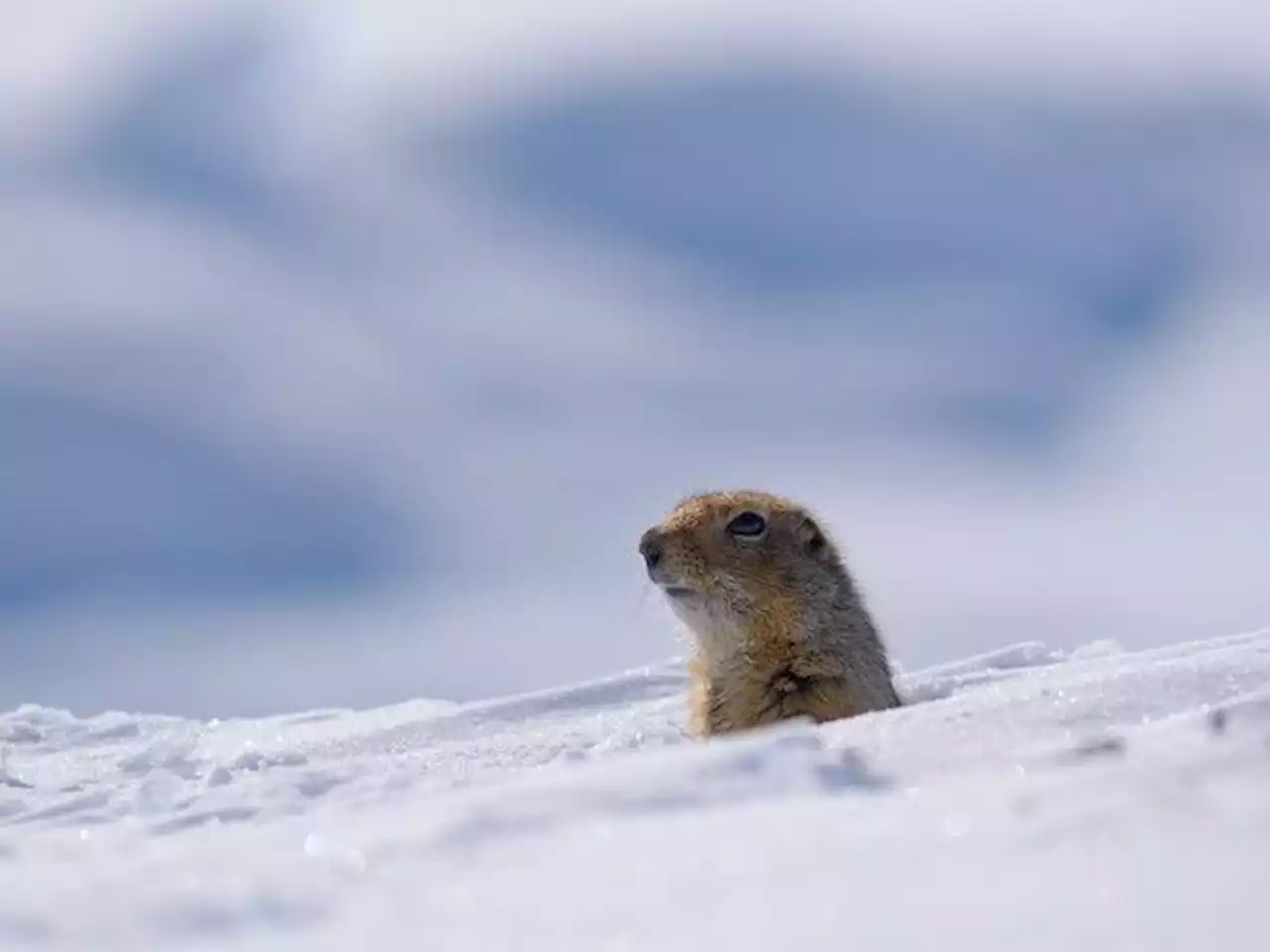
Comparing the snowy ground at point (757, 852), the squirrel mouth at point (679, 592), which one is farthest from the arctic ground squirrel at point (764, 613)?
the snowy ground at point (757, 852)

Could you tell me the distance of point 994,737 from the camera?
3531 mm

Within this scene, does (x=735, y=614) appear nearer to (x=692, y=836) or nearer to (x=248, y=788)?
(x=248, y=788)

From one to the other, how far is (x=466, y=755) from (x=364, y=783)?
325 centimetres

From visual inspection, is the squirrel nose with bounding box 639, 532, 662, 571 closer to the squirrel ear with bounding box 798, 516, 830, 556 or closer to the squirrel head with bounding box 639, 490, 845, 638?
the squirrel head with bounding box 639, 490, 845, 638

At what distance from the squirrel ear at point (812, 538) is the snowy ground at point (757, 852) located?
151 inches

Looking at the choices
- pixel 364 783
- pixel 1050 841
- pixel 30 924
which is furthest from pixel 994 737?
pixel 30 924

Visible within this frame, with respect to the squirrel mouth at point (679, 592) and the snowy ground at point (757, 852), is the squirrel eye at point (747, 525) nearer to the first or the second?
the squirrel mouth at point (679, 592)

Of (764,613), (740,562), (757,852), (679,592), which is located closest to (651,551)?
(679,592)

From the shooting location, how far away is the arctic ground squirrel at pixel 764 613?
7074mm

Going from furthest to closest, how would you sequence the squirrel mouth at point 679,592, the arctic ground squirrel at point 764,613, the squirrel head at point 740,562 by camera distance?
the squirrel mouth at point 679,592
the squirrel head at point 740,562
the arctic ground squirrel at point 764,613

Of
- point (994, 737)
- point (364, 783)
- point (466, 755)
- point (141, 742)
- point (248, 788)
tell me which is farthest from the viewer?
point (141, 742)

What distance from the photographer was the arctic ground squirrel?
7.07m

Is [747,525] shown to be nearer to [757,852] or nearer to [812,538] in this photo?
[812,538]

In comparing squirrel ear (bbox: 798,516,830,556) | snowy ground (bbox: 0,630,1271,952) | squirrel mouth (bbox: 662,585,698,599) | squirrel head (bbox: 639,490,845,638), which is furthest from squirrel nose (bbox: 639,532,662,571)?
snowy ground (bbox: 0,630,1271,952)
